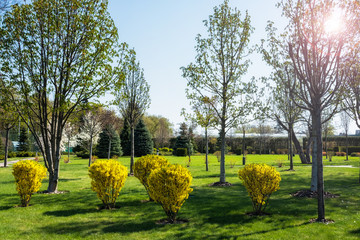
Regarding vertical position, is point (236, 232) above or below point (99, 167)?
below

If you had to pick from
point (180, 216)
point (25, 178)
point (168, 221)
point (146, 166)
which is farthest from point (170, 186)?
point (25, 178)

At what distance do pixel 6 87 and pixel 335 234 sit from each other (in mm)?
11915

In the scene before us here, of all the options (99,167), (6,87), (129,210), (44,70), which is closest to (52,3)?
(44,70)

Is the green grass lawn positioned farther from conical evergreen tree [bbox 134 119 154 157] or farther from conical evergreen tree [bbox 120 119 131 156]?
conical evergreen tree [bbox 120 119 131 156]

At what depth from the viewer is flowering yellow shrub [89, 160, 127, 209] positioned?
7.38 m

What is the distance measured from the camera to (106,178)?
7375 mm

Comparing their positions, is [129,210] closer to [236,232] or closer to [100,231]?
[100,231]

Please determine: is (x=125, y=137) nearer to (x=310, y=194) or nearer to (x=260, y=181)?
(x=310, y=194)

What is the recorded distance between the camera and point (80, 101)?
10.7 m

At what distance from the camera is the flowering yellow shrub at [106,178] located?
7383 mm

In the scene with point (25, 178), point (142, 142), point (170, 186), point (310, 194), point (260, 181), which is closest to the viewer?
point (170, 186)

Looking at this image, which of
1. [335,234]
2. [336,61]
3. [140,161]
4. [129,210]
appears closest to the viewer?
[335,234]

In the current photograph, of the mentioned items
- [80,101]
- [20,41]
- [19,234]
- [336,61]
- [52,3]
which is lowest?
[19,234]

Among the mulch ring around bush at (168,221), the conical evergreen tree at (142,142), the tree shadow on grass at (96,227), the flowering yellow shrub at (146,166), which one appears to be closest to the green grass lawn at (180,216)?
the tree shadow on grass at (96,227)
